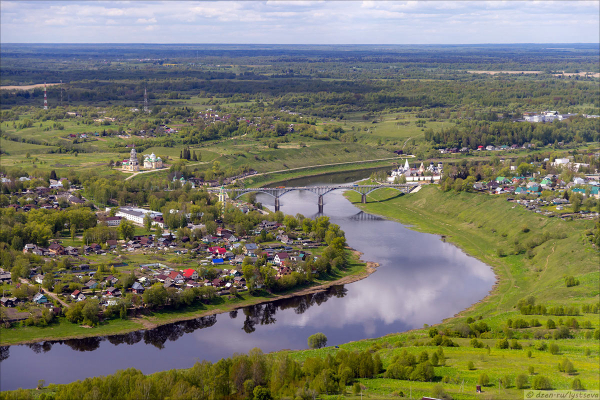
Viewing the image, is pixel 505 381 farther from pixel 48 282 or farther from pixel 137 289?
pixel 48 282

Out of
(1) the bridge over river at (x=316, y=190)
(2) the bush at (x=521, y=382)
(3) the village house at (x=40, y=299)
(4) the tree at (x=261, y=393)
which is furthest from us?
(1) the bridge over river at (x=316, y=190)

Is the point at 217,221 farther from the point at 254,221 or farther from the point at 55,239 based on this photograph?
the point at 55,239

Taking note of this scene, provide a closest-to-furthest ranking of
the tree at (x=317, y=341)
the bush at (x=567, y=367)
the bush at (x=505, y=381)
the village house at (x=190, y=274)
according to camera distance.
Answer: the bush at (x=505, y=381), the bush at (x=567, y=367), the tree at (x=317, y=341), the village house at (x=190, y=274)

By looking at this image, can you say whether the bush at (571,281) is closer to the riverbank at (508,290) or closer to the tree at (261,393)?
the riverbank at (508,290)

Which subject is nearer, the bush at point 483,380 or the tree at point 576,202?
the bush at point 483,380

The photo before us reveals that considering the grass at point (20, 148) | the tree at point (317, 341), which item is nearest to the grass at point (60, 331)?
the tree at point (317, 341)
